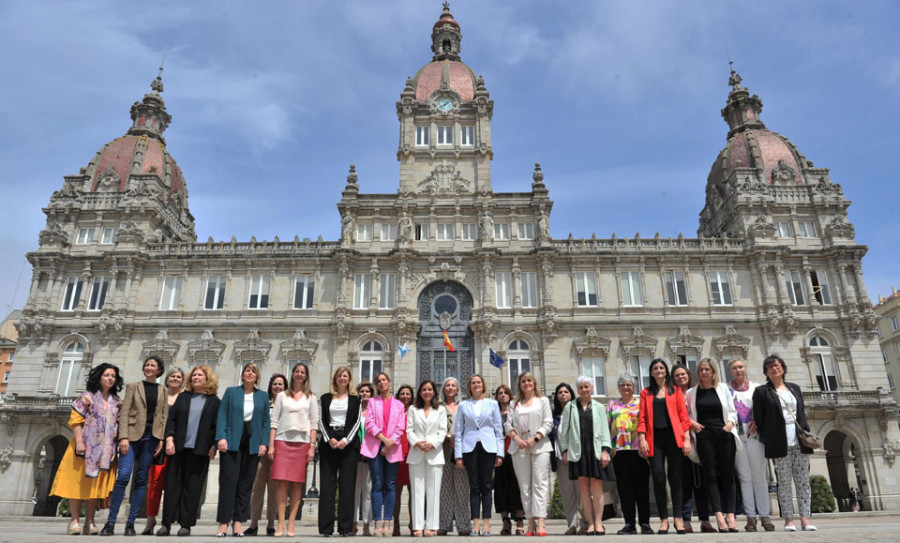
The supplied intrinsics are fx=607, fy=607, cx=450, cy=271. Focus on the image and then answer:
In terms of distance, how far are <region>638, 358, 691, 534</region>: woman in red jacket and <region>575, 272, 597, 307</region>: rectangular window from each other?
2459 cm

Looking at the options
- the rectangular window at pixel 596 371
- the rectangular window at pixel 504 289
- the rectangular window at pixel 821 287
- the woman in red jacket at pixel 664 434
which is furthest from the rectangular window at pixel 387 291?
the woman in red jacket at pixel 664 434

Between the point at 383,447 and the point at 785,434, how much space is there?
21.9 feet

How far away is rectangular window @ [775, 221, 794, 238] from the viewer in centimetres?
3669

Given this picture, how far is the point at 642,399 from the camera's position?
34.3ft

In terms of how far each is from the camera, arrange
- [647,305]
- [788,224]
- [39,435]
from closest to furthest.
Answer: [39,435] < [647,305] < [788,224]

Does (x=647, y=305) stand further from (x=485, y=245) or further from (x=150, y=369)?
(x=150, y=369)

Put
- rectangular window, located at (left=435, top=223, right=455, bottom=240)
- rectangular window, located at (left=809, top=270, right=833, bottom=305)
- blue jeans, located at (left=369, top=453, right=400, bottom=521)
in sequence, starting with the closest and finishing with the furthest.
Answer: blue jeans, located at (left=369, top=453, right=400, bottom=521)
rectangular window, located at (left=809, top=270, right=833, bottom=305)
rectangular window, located at (left=435, top=223, right=455, bottom=240)

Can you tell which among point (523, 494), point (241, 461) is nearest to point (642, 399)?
point (523, 494)

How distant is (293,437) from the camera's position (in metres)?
10.3

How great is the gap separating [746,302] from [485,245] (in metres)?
15.2

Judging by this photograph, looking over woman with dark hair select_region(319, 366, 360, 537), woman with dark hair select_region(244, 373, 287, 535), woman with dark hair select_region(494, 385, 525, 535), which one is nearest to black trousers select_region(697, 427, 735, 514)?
woman with dark hair select_region(494, 385, 525, 535)

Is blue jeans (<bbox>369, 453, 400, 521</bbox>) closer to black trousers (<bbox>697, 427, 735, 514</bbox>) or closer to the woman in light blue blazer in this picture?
the woman in light blue blazer

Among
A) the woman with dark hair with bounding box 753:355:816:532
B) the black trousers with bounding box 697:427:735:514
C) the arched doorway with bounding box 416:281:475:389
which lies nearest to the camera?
the woman with dark hair with bounding box 753:355:816:532

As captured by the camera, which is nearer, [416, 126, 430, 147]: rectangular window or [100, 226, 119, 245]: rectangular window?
[100, 226, 119, 245]: rectangular window
